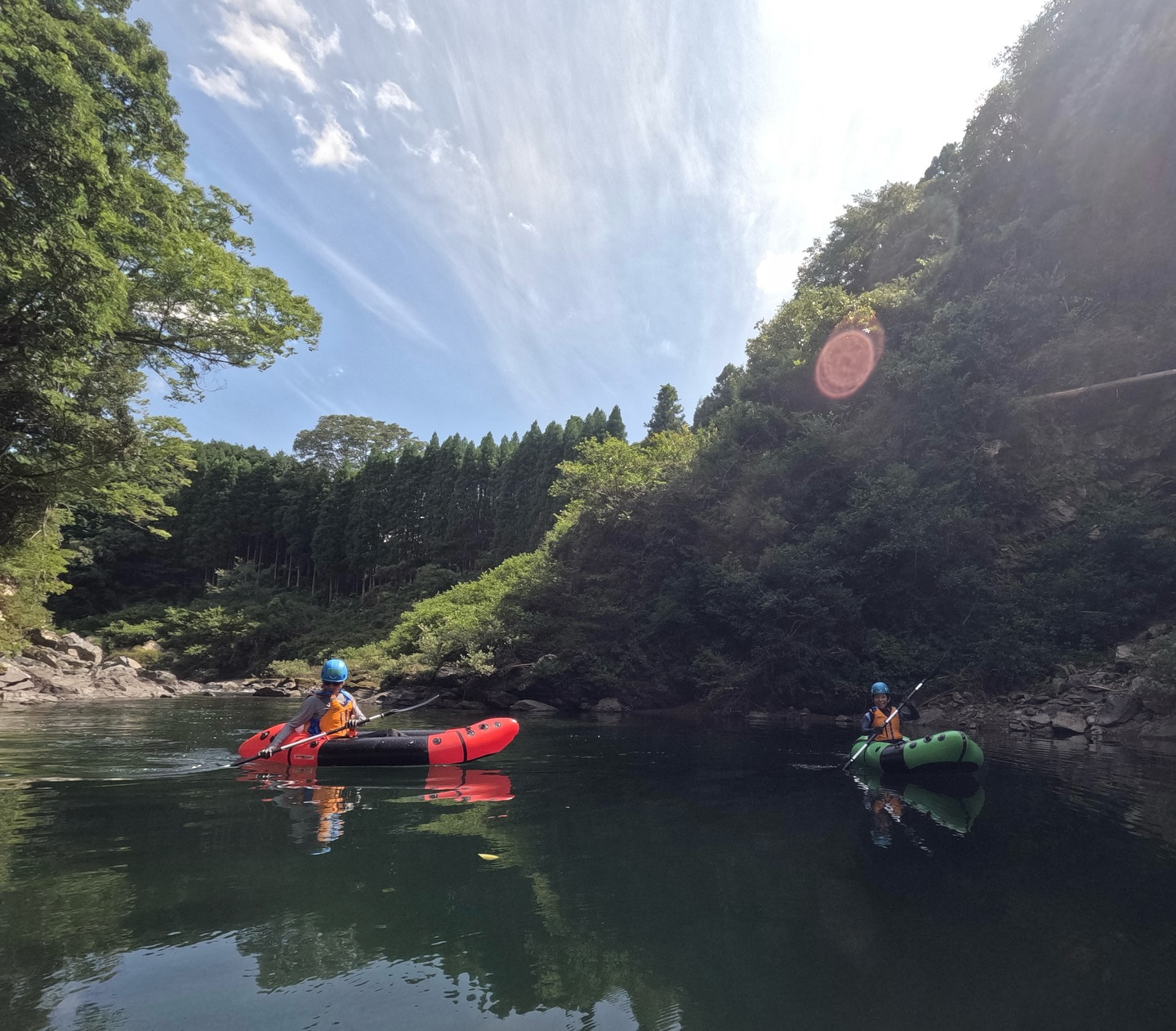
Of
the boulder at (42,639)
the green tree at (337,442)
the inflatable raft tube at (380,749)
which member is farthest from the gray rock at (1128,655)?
the green tree at (337,442)

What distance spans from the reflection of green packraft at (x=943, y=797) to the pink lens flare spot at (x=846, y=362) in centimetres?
1765

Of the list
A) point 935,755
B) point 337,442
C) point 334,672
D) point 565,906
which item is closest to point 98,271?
point 334,672

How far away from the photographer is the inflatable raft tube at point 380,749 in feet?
27.3

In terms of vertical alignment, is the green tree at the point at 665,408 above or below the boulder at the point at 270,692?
above

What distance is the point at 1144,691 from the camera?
1327 cm

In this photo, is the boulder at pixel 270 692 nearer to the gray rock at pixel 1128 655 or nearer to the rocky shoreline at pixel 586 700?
the rocky shoreline at pixel 586 700

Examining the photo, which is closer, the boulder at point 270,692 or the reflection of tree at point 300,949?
the reflection of tree at point 300,949

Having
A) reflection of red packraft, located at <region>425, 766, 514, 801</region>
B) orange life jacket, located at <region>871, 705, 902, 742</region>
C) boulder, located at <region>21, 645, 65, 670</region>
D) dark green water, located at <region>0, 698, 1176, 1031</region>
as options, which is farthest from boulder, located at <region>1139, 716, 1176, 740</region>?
boulder, located at <region>21, 645, 65, 670</region>

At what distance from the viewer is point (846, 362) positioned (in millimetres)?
24266

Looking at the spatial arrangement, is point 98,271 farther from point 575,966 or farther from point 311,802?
point 575,966

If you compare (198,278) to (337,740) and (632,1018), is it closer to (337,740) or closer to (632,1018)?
(337,740)

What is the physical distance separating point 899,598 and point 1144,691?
6.87 m

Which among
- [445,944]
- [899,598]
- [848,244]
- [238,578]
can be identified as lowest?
[445,944]

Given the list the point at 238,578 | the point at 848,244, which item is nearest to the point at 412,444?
the point at 238,578
